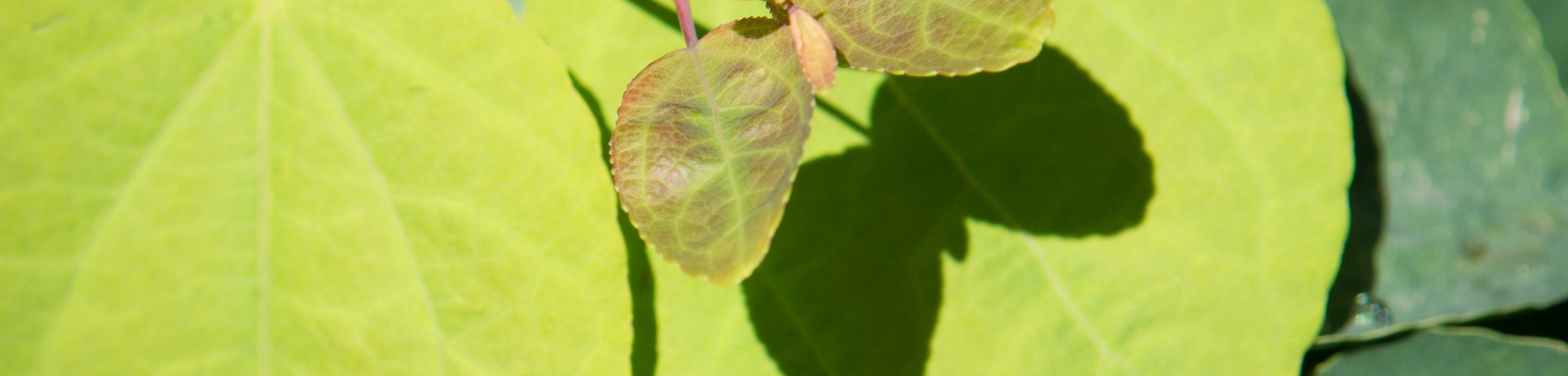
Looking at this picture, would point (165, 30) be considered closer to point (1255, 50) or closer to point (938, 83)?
point (938, 83)

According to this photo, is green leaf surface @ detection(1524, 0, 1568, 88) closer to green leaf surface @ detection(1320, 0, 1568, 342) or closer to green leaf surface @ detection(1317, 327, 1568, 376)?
green leaf surface @ detection(1320, 0, 1568, 342)

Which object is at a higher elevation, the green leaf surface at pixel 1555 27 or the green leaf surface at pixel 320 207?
the green leaf surface at pixel 320 207

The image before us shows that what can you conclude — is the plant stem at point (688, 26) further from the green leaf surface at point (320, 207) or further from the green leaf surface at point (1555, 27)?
the green leaf surface at point (1555, 27)

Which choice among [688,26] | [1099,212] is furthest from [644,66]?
[1099,212]

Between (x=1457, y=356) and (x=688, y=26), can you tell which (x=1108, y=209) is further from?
(x=1457, y=356)

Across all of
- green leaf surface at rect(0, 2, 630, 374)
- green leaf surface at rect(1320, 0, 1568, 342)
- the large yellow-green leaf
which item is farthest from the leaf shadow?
green leaf surface at rect(1320, 0, 1568, 342)

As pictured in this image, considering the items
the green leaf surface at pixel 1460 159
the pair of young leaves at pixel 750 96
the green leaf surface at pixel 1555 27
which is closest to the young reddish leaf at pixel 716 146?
the pair of young leaves at pixel 750 96

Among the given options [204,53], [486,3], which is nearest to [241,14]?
[204,53]
